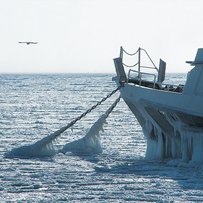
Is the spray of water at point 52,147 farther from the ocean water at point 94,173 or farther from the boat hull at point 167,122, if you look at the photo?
the boat hull at point 167,122

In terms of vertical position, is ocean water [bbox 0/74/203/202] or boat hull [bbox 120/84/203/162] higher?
boat hull [bbox 120/84/203/162]

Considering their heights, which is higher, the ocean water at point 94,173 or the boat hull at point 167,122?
the boat hull at point 167,122

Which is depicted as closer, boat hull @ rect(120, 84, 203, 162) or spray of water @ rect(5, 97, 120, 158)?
boat hull @ rect(120, 84, 203, 162)

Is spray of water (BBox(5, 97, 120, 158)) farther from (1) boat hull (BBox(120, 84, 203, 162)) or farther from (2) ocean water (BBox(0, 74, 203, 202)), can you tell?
(1) boat hull (BBox(120, 84, 203, 162))

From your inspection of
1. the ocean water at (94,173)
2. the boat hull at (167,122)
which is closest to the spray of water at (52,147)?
the ocean water at (94,173)

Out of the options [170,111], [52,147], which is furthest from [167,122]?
[52,147]

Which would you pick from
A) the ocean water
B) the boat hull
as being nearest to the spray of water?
the ocean water

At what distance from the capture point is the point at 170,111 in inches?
1020

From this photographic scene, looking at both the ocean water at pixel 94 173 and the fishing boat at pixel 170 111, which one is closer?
the ocean water at pixel 94 173

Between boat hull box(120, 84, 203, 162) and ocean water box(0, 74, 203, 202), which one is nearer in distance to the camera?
ocean water box(0, 74, 203, 202)

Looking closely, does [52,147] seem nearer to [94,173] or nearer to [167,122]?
[167,122]

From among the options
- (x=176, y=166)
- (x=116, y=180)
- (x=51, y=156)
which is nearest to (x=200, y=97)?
(x=176, y=166)

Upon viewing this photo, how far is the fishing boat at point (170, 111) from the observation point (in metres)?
25.0

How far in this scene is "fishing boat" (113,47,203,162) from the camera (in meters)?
25.0
